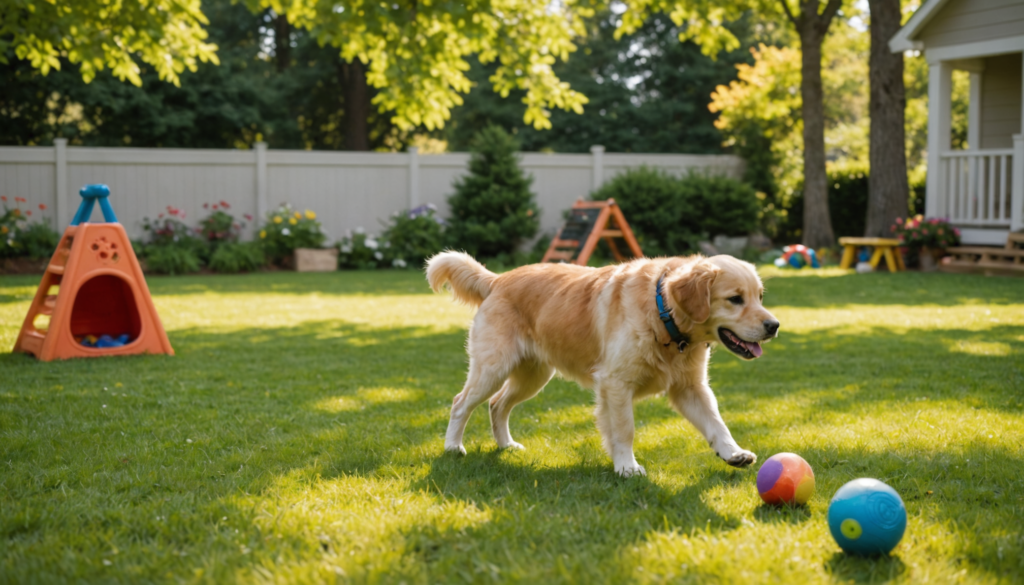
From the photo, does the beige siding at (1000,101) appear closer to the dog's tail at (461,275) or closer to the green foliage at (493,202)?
the green foliage at (493,202)

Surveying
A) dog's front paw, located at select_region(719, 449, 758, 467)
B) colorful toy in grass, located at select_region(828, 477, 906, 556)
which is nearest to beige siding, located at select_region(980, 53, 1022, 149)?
dog's front paw, located at select_region(719, 449, 758, 467)

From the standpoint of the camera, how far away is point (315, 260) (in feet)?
53.0

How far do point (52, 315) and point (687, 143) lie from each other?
29051 millimetres

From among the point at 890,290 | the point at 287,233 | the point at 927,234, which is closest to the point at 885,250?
the point at 927,234

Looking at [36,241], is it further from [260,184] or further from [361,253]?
[361,253]

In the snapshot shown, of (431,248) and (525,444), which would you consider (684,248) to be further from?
(525,444)

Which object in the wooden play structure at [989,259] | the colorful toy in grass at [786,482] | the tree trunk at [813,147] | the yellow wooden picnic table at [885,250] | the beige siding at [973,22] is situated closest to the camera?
the colorful toy in grass at [786,482]

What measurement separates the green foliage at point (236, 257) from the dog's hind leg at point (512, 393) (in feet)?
39.4

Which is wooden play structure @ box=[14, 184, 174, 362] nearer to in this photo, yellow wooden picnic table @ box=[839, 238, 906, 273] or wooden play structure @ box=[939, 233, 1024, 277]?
yellow wooden picnic table @ box=[839, 238, 906, 273]

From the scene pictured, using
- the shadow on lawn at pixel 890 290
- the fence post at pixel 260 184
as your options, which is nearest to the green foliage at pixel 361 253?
the fence post at pixel 260 184

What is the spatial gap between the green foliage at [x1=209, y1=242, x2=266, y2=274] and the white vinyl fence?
0.96 meters

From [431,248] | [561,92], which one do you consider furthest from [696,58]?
[561,92]

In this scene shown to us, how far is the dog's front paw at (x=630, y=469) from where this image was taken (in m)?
3.77

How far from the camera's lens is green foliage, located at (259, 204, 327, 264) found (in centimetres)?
1608
